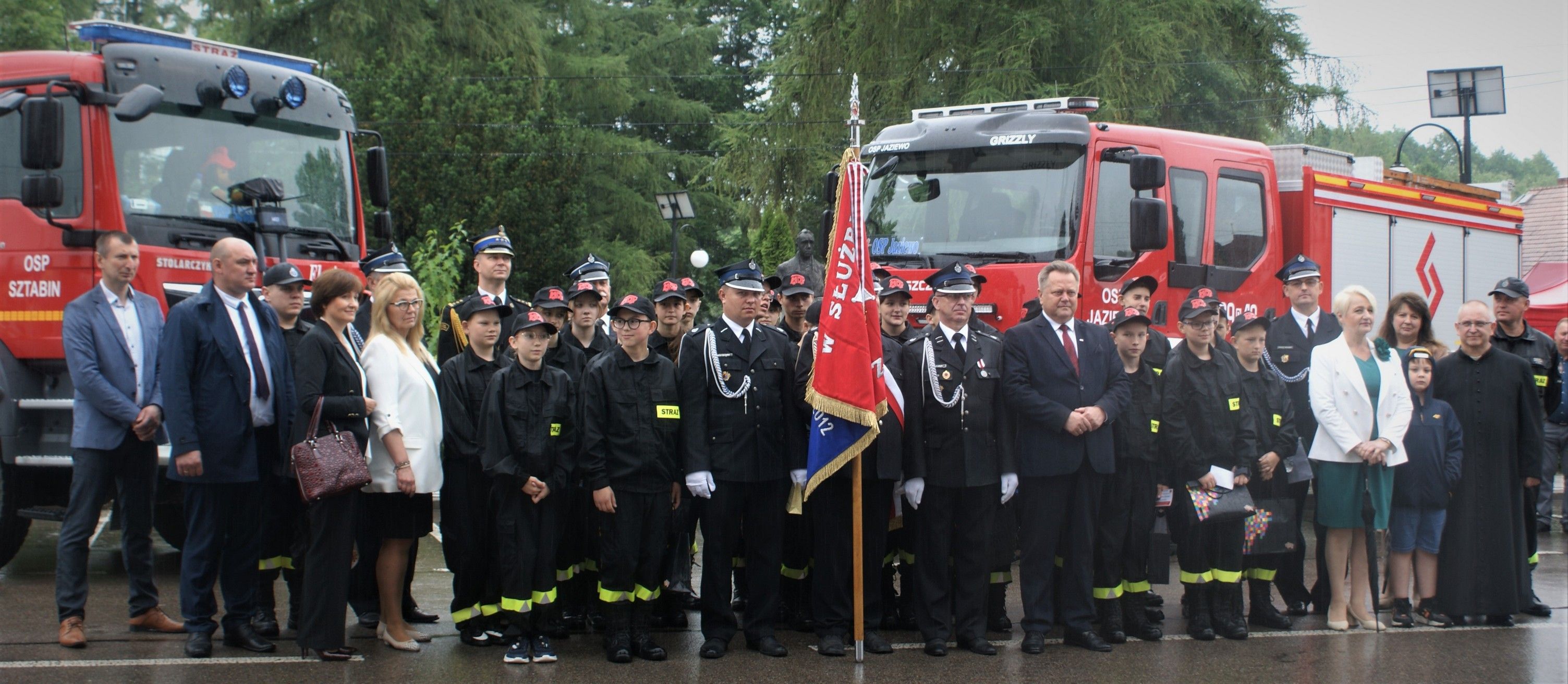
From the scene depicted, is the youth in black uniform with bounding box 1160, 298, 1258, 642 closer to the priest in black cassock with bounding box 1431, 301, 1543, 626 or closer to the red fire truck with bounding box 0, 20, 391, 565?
the priest in black cassock with bounding box 1431, 301, 1543, 626

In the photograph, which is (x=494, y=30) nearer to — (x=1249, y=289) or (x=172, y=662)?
(x=1249, y=289)

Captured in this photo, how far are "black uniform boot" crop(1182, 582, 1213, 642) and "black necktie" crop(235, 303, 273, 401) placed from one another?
5.06m

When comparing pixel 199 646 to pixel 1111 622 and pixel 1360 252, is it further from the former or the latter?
pixel 1360 252

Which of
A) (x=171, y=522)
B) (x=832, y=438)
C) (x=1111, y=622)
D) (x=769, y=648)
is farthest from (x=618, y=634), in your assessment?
(x=171, y=522)

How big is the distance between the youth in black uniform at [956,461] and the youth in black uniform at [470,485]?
7.38 feet

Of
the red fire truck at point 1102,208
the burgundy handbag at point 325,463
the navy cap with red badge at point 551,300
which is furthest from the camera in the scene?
the red fire truck at point 1102,208

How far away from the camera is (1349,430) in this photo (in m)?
7.63

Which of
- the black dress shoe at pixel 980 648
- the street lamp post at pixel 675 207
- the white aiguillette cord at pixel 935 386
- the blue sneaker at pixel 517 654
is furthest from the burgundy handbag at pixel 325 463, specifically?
the street lamp post at pixel 675 207

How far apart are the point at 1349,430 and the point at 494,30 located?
26.2m

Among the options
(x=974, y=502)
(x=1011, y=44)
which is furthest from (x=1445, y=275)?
(x=1011, y=44)

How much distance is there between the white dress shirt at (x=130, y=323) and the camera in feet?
23.3

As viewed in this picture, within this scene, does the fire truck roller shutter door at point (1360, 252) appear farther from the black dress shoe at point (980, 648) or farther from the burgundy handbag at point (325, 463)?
the burgundy handbag at point (325, 463)

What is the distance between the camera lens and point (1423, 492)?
25.7 ft

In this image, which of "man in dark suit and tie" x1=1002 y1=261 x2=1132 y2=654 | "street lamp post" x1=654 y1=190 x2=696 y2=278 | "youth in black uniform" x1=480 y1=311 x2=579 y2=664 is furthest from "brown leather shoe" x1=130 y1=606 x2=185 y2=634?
"street lamp post" x1=654 y1=190 x2=696 y2=278
